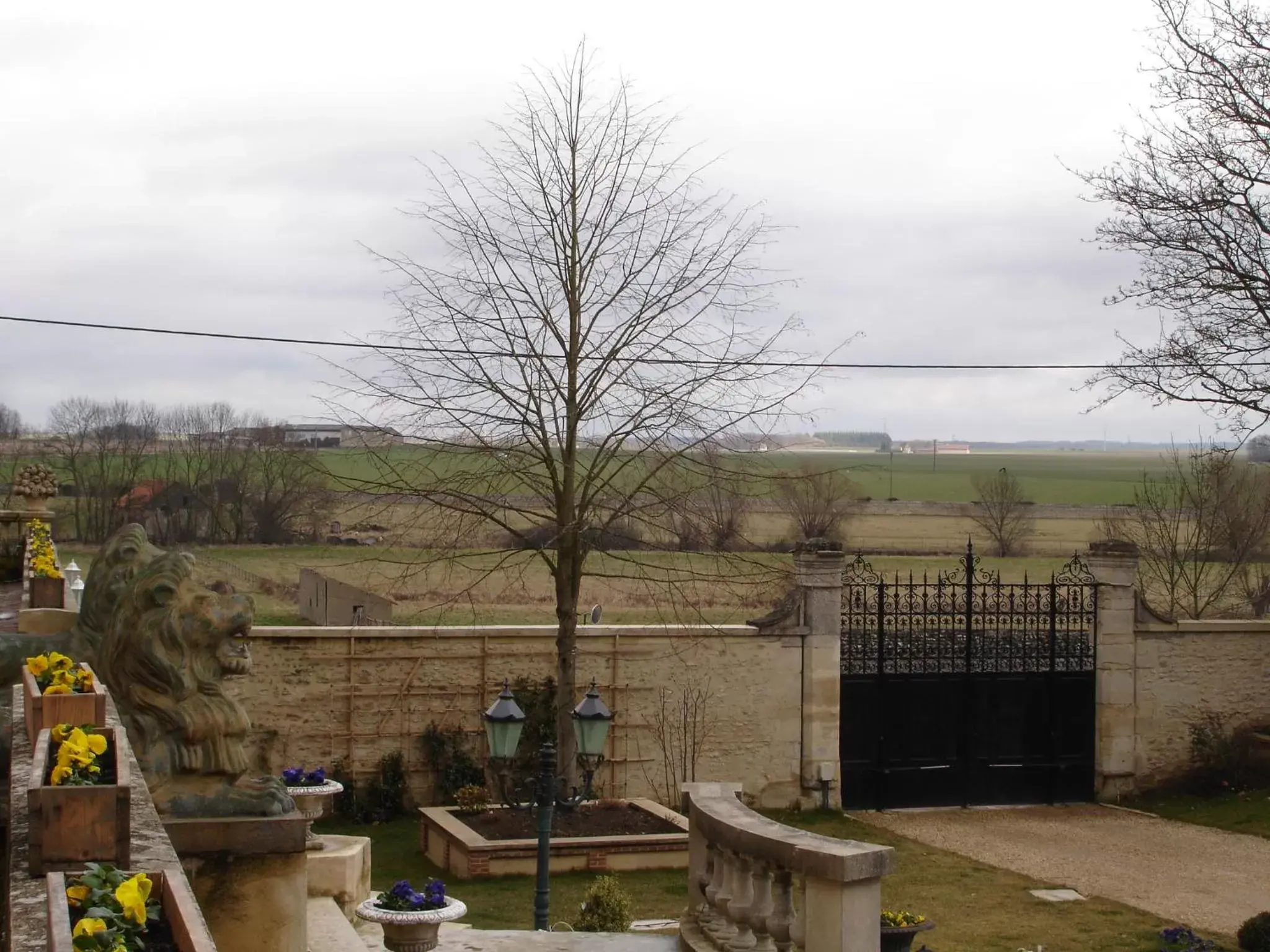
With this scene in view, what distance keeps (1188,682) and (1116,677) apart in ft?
3.77

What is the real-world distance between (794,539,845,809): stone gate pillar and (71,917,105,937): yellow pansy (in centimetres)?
1541

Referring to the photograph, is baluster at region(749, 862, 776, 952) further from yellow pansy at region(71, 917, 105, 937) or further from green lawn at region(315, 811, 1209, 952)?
green lawn at region(315, 811, 1209, 952)

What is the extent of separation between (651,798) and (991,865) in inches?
167

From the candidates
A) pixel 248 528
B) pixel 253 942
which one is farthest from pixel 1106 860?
pixel 248 528

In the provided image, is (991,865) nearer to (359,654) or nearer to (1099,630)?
(1099,630)

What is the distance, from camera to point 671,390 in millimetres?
16656

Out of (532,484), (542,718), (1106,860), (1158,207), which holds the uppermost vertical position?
(1158,207)

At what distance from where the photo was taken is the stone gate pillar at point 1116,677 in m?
19.1

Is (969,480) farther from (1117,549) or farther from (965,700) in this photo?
(965,700)

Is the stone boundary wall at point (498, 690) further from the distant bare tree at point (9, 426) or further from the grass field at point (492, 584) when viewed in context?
the distant bare tree at point (9, 426)

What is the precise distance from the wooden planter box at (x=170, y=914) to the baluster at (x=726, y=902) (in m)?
3.76

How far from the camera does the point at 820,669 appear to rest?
1814 centimetres

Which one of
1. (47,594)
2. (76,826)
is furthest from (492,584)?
(76,826)

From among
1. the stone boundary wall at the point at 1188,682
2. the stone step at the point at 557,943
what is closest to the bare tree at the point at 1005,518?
the stone boundary wall at the point at 1188,682
